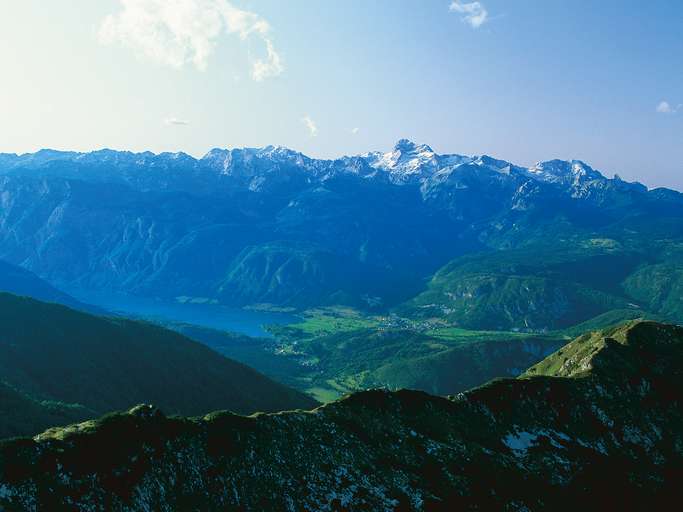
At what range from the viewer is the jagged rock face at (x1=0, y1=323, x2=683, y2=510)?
67.5 metres

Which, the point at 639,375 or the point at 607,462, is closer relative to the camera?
the point at 607,462

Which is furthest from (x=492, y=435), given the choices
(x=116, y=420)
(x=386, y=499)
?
(x=116, y=420)

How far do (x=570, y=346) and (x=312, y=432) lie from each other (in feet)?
331

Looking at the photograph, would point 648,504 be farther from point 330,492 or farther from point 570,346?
point 570,346

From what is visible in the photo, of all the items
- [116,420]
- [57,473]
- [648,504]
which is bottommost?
[648,504]

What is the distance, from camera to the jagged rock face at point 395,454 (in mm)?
67488

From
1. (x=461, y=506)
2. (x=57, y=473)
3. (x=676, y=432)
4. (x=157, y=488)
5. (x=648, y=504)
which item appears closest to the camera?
(x=57, y=473)

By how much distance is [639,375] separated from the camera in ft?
437

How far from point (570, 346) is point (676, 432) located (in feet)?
146

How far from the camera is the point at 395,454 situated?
8881cm

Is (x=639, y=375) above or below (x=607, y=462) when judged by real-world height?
above

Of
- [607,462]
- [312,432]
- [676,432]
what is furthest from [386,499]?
[676,432]

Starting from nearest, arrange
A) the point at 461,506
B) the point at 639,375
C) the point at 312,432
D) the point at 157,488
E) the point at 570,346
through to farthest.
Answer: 1. the point at 157,488
2. the point at 461,506
3. the point at 312,432
4. the point at 639,375
5. the point at 570,346

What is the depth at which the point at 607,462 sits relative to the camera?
10519cm
